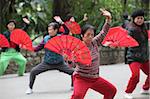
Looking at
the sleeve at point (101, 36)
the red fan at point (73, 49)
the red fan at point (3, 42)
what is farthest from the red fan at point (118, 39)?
the red fan at point (3, 42)

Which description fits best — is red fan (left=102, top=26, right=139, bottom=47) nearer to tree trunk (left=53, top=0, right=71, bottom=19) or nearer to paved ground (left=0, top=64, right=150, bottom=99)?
paved ground (left=0, top=64, right=150, bottom=99)

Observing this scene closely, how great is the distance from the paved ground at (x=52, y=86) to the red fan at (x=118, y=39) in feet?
2.87

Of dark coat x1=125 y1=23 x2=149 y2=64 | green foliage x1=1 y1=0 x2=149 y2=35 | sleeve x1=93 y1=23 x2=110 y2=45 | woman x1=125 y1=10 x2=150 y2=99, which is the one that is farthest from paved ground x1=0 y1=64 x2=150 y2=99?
green foliage x1=1 y1=0 x2=149 y2=35

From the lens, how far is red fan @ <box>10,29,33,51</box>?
701 cm

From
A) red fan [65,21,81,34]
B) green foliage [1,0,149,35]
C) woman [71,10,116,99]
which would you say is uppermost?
green foliage [1,0,149,35]

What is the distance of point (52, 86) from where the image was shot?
7.58 m

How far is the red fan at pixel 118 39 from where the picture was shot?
5.49m

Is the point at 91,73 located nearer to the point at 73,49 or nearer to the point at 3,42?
the point at 73,49

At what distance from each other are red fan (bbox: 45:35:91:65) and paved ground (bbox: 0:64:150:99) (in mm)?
1608

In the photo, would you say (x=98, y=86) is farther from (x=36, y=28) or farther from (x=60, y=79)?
(x=36, y=28)

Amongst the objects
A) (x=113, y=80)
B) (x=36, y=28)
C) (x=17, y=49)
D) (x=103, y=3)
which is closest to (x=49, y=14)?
(x=36, y=28)

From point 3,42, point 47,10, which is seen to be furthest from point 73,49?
point 47,10

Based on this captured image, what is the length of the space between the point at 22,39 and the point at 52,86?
102 cm

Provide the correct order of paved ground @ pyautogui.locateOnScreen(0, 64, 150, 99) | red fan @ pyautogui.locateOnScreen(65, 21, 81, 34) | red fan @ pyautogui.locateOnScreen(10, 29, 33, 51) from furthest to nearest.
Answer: red fan @ pyautogui.locateOnScreen(65, 21, 81, 34) < red fan @ pyautogui.locateOnScreen(10, 29, 33, 51) < paved ground @ pyautogui.locateOnScreen(0, 64, 150, 99)
